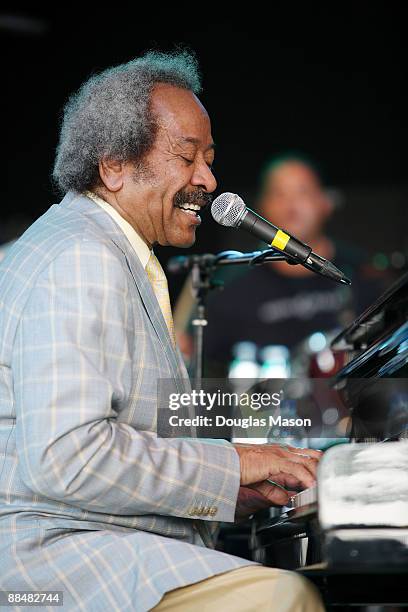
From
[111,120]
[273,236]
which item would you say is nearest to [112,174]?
[111,120]

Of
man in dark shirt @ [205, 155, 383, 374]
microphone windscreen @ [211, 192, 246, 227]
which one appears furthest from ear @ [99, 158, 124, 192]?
man in dark shirt @ [205, 155, 383, 374]

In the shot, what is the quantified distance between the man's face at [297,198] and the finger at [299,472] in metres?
4.55

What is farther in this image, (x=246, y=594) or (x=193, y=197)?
(x=193, y=197)

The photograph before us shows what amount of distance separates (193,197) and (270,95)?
4.24 m

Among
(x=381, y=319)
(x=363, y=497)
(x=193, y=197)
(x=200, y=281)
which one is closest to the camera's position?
(x=363, y=497)

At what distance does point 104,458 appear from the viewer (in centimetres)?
170

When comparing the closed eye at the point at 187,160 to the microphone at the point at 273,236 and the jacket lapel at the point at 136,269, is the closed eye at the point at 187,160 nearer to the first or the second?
the microphone at the point at 273,236

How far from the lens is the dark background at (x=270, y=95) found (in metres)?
5.82

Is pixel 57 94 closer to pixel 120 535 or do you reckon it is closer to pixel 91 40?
pixel 91 40

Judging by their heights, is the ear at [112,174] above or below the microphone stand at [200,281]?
above

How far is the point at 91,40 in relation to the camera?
5602 mm

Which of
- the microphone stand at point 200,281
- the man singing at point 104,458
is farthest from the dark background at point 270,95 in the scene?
the man singing at point 104,458

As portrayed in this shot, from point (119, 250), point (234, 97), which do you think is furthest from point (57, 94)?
point (119, 250)

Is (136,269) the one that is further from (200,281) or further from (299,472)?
(200,281)
